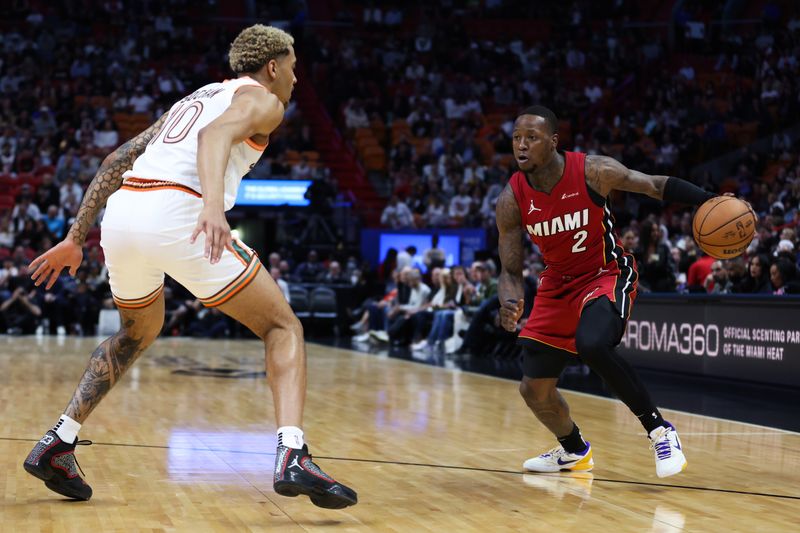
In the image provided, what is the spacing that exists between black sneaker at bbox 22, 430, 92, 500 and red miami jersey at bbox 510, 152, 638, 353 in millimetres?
2167

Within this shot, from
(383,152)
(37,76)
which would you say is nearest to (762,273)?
(383,152)

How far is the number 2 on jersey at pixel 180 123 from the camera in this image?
4078 millimetres

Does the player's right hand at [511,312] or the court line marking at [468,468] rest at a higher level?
the player's right hand at [511,312]

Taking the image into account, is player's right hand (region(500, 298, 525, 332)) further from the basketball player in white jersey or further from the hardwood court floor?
the basketball player in white jersey

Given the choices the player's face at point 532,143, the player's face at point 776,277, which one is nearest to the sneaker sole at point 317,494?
the player's face at point 532,143

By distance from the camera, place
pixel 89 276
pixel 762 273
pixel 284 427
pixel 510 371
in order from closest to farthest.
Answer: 1. pixel 284 427
2. pixel 762 273
3. pixel 510 371
4. pixel 89 276

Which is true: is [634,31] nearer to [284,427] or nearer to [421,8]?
[421,8]

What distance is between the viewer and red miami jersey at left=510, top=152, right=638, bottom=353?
5.05 metres

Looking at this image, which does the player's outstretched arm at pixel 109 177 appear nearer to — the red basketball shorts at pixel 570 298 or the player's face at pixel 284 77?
the player's face at pixel 284 77

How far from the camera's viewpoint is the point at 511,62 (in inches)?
1054

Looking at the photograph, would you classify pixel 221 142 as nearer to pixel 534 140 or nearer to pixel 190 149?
pixel 190 149

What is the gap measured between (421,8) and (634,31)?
18.4 feet

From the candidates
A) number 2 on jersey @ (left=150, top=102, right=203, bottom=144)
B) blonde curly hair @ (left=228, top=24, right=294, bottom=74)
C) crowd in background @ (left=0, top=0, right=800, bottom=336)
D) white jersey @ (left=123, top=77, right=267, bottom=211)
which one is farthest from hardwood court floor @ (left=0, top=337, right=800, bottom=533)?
crowd in background @ (left=0, top=0, right=800, bottom=336)

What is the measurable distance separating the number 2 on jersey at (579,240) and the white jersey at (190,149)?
1.68 m
